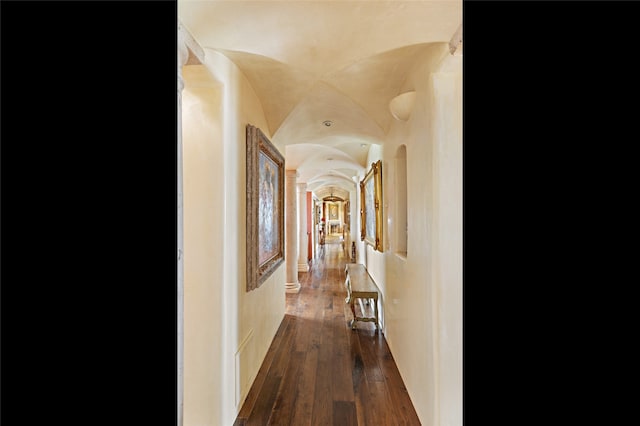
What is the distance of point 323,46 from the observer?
184 cm

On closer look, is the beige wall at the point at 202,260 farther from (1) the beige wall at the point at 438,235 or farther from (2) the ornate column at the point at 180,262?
(1) the beige wall at the point at 438,235

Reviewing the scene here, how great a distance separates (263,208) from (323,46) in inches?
57.8

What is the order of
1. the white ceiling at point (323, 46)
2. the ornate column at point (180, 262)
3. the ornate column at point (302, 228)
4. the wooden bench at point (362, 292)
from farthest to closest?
the ornate column at point (302, 228) < the wooden bench at point (362, 292) < the white ceiling at point (323, 46) < the ornate column at point (180, 262)

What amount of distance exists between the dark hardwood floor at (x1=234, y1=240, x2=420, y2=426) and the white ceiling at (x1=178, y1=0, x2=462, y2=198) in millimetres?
2493

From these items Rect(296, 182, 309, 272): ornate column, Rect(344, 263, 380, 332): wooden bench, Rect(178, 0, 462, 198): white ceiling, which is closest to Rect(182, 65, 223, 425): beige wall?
Rect(178, 0, 462, 198): white ceiling

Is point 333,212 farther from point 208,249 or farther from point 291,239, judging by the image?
point 208,249

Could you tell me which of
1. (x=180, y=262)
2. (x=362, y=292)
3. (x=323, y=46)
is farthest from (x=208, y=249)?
(x=362, y=292)

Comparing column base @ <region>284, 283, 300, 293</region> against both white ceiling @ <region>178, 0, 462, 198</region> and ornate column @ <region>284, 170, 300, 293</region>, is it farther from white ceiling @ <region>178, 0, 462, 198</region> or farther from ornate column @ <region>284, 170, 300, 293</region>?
white ceiling @ <region>178, 0, 462, 198</region>

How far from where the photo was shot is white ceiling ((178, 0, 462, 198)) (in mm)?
1420

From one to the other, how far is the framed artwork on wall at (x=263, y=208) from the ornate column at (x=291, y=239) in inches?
87.3

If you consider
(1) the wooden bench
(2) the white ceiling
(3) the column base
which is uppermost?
(2) the white ceiling

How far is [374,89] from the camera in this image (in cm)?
250

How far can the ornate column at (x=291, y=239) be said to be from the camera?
5.76 m

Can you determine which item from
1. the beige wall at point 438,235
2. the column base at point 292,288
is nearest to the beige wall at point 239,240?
the beige wall at point 438,235
